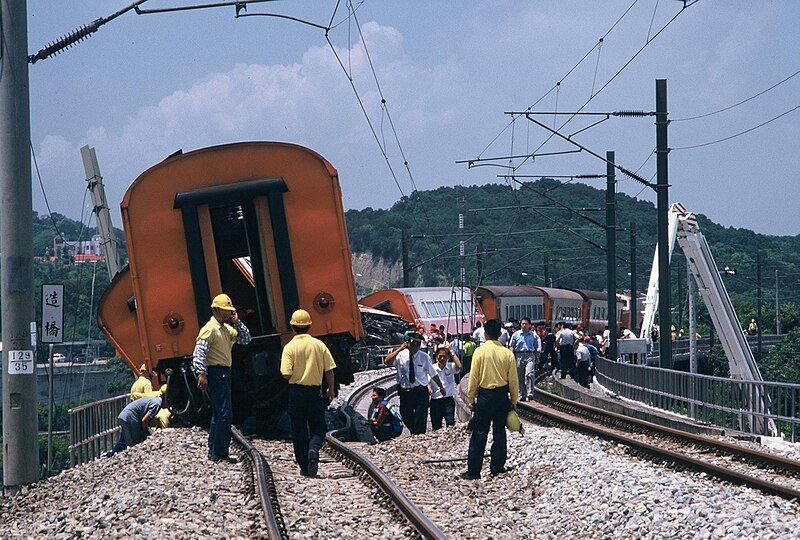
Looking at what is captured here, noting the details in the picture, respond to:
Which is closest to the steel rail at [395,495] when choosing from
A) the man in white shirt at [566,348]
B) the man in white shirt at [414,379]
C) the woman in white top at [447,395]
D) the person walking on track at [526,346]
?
the man in white shirt at [414,379]

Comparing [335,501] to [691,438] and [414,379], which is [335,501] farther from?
[414,379]

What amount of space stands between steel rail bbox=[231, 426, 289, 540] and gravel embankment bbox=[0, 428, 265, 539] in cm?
11

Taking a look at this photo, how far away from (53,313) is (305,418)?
453cm

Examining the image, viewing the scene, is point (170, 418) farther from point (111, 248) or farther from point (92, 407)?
point (111, 248)

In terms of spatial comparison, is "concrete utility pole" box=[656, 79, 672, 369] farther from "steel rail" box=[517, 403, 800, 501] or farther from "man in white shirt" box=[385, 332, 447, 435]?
"man in white shirt" box=[385, 332, 447, 435]

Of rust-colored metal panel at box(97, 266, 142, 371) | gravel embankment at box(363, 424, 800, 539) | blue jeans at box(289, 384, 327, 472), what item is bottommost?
gravel embankment at box(363, 424, 800, 539)

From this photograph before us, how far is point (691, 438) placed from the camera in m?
14.9

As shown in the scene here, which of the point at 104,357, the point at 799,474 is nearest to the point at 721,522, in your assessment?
the point at 799,474

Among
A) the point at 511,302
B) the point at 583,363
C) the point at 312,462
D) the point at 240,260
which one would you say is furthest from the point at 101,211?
the point at 511,302

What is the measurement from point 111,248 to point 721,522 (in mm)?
21297

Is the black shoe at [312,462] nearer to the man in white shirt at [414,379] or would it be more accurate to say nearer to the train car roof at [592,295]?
the man in white shirt at [414,379]

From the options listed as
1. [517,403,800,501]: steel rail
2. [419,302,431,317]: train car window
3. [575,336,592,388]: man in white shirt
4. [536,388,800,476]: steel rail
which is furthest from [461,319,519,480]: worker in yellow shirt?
[419,302,431,317]: train car window

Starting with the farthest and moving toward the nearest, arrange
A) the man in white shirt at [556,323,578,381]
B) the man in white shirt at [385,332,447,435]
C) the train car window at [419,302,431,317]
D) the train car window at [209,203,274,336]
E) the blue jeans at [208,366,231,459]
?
the train car window at [419,302,431,317] < the man in white shirt at [556,323,578,381] < the man in white shirt at [385,332,447,435] < the train car window at [209,203,274,336] < the blue jeans at [208,366,231,459]

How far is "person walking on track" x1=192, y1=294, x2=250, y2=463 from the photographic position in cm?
1209
